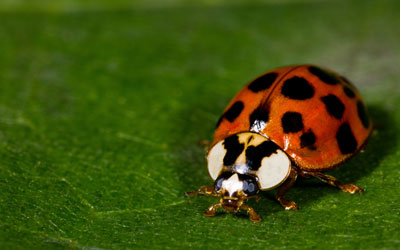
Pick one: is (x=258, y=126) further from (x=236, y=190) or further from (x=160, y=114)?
(x=160, y=114)

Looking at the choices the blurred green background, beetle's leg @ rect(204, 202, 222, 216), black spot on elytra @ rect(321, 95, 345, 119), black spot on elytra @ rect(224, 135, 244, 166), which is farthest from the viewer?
black spot on elytra @ rect(321, 95, 345, 119)

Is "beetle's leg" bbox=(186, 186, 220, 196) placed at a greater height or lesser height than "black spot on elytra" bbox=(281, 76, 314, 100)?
lesser

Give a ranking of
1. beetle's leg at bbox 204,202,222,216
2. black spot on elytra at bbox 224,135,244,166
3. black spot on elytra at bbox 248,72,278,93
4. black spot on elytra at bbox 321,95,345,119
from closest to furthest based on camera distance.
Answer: beetle's leg at bbox 204,202,222,216, black spot on elytra at bbox 224,135,244,166, black spot on elytra at bbox 321,95,345,119, black spot on elytra at bbox 248,72,278,93

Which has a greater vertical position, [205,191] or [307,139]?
[307,139]

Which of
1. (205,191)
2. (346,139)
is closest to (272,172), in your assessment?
(205,191)

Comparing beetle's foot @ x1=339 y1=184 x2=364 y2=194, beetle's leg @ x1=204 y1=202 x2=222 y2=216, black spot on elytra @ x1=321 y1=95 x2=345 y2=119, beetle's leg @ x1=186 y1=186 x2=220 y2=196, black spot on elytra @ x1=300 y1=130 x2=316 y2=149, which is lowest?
beetle's leg @ x1=204 y1=202 x2=222 y2=216

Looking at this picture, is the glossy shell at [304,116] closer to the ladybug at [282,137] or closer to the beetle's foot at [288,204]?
the ladybug at [282,137]

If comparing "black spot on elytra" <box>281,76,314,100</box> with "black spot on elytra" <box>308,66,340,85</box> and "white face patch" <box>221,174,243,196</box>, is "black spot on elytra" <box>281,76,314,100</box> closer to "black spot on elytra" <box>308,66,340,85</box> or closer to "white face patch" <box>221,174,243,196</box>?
"black spot on elytra" <box>308,66,340,85</box>

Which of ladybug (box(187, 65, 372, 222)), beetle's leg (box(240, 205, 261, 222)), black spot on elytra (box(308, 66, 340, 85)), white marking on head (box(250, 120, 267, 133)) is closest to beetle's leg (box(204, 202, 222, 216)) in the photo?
ladybug (box(187, 65, 372, 222))
